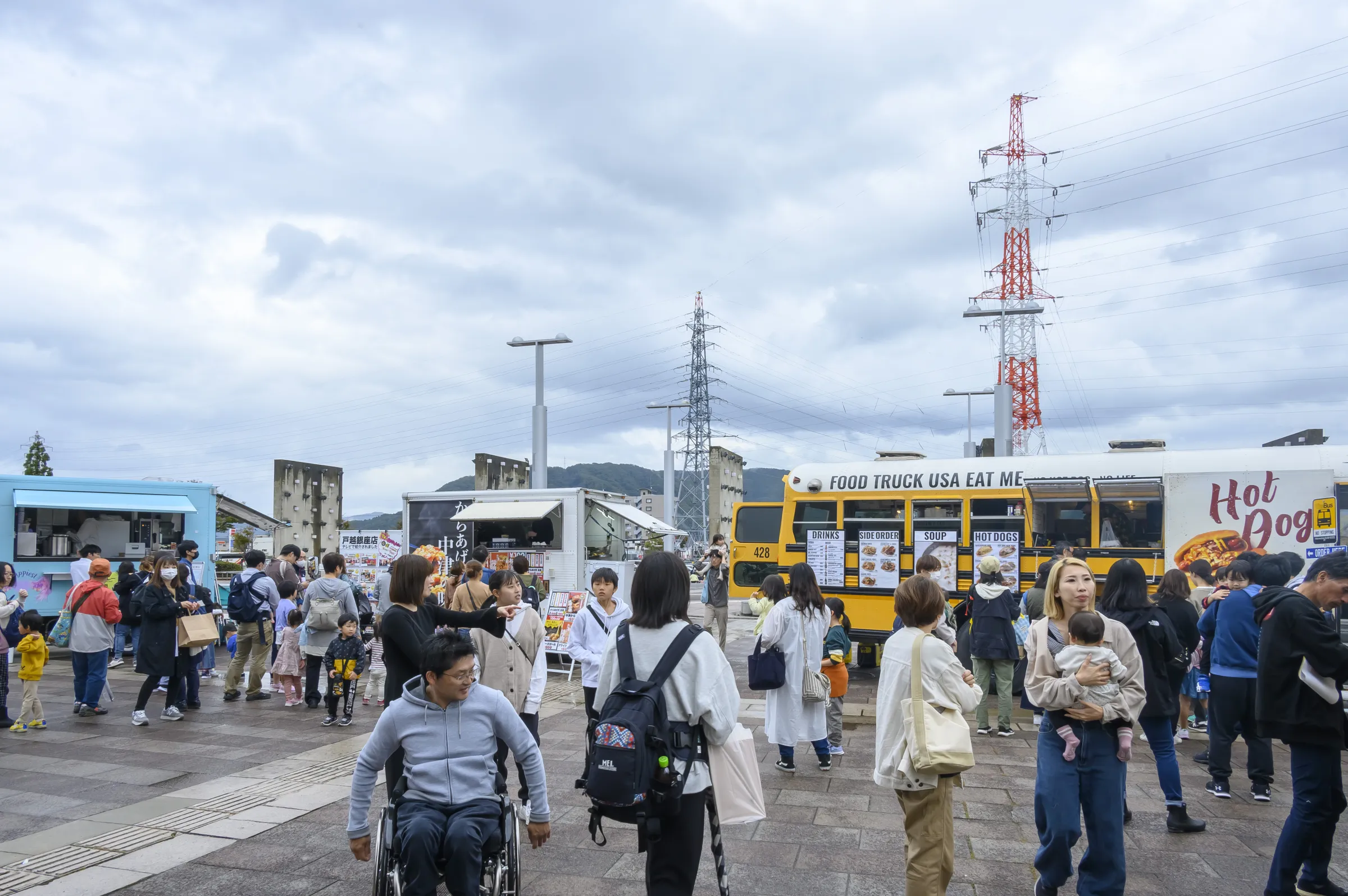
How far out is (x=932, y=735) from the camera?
416cm

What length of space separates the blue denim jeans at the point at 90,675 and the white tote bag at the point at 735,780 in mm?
8457

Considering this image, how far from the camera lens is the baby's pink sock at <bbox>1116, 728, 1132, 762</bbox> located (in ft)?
14.2

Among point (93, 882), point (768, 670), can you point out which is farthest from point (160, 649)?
point (768, 670)

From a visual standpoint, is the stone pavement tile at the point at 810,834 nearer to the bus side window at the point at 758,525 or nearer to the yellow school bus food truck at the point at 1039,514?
the yellow school bus food truck at the point at 1039,514

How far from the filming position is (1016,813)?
633cm

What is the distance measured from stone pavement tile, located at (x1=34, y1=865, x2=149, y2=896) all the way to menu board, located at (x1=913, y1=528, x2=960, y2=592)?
31.1 ft

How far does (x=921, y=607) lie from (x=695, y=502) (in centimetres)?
5083

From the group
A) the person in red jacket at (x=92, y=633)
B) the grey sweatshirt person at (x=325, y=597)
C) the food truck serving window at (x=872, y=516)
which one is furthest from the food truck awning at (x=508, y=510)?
the person in red jacket at (x=92, y=633)

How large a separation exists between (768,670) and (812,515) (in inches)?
264

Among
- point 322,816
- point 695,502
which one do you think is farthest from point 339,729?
point 695,502

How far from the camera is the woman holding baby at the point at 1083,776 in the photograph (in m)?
4.30

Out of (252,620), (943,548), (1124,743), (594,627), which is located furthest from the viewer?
(943,548)

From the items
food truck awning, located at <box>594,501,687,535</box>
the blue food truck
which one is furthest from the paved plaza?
food truck awning, located at <box>594,501,687,535</box>

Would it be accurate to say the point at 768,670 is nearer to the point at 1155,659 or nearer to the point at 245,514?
the point at 1155,659
